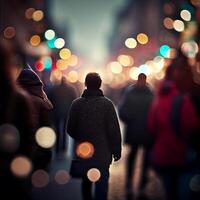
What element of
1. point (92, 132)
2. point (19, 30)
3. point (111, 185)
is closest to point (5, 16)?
point (19, 30)

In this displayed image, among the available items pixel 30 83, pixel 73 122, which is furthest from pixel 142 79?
pixel 30 83

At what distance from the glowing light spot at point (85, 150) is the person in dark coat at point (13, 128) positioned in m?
2.31

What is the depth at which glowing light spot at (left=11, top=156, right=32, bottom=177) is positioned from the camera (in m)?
5.08

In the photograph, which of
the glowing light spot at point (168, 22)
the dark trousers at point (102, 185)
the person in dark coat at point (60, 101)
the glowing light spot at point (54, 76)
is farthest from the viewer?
the glowing light spot at point (168, 22)

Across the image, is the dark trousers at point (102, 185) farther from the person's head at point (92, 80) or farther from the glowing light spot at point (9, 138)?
the glowing light spot at point (9, 138)

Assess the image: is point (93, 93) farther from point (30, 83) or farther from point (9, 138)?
point (9, 138)

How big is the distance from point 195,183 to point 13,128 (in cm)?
218

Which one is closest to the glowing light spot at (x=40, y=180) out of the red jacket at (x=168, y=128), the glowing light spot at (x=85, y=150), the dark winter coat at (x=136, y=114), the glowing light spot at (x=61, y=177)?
the glowing light spot at (x=61, y=177)

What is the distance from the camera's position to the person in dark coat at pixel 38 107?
7.11 meters

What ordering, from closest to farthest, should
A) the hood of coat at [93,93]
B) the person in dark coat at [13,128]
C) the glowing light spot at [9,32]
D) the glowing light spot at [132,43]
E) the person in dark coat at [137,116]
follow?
the person in dark coat at [13,128], the hood of coat at [93,93], the person in dark coat at [137,116], the glowing light spot at [9,32], the glowing light spot at [132,43]

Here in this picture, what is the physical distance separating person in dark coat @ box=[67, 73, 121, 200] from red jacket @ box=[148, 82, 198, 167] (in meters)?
0.44

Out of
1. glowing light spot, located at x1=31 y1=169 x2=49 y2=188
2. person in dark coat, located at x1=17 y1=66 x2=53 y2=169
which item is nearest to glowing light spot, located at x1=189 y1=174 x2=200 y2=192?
person in dark coat, located at x1=17 y1=66 x2=53 y2=169

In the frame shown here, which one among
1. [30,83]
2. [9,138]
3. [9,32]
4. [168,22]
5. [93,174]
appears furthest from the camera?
[168,22]

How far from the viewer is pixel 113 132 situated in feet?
24.6
